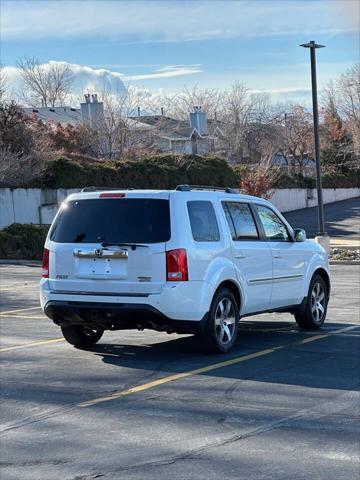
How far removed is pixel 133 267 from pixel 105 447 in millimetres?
3266

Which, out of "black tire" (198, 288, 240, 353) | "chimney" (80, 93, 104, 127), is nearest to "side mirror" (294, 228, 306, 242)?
"black tire" (198, 288, 240, 353)

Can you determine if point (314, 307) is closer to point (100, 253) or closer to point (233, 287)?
point (233, 287)

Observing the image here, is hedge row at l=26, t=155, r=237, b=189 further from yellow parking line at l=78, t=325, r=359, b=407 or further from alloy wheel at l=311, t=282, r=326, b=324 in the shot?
yellow parking line at l=78, t=325, r=359, b=407

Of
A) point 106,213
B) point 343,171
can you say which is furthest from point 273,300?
point 343,171

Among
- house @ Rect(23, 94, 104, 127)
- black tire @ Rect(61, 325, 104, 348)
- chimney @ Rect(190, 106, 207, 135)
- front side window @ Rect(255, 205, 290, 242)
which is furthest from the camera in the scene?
chimney @ Rect(190, 106, 207, 135)

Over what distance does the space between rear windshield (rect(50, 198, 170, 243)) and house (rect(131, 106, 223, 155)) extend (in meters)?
58.5

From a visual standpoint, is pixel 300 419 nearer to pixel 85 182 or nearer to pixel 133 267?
pixel 133 267

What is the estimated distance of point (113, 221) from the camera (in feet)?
30.5

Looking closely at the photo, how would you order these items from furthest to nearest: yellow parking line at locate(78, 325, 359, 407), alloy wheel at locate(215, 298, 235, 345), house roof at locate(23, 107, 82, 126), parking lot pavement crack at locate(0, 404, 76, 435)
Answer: house roof at locate(23, 107, 82, 126), alloy wheel at locate(215, 298, 235, 345), yellow parking line at locate(78, 325, 359, 407), parking lot pavement crack at locate(0, 404, 76, 435)

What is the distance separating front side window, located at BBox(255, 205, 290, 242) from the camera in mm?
10773

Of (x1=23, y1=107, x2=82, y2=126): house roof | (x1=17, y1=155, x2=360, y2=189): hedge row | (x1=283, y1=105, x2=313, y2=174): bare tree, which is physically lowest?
(x1=17, y1=155, x2=360, y2=189): hedge row

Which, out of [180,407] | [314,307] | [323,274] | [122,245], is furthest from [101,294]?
[323,274]

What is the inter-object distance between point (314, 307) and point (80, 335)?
3.50m

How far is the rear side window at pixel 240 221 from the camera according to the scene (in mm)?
10000
